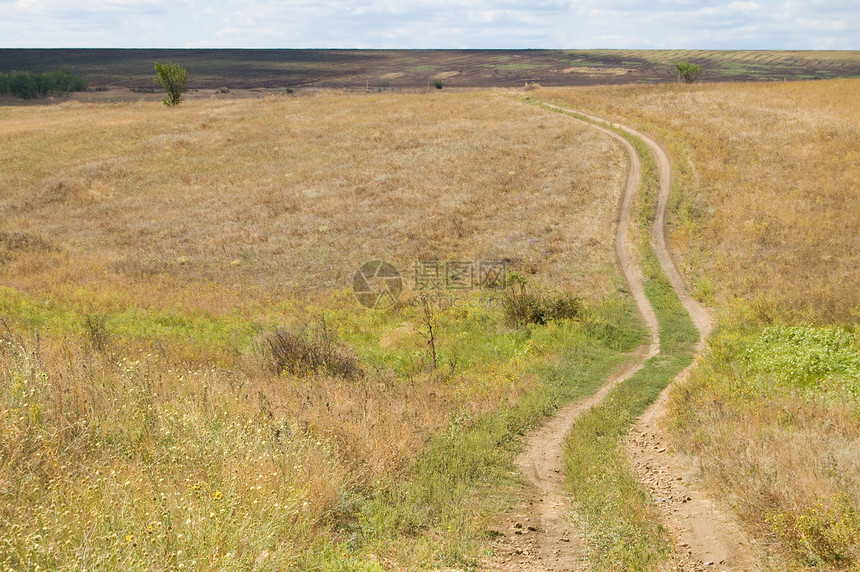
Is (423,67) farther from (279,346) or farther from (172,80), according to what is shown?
(279,346)

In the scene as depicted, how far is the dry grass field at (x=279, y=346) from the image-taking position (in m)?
4.67

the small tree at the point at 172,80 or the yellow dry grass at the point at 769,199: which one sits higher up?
the small tree at the point at 172,80

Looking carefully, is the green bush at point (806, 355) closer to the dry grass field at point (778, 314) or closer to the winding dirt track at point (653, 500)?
the dry grass field at point (778, 314)

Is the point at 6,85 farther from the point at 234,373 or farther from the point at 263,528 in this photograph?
the point at 263,528

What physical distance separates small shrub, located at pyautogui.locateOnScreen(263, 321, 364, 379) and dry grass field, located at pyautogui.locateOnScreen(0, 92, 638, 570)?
0.22ft

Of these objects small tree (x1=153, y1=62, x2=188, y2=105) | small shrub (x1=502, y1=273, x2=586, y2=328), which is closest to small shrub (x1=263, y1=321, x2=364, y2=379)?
small shrub (x1=502, y1=273, x2=586, y2=328)

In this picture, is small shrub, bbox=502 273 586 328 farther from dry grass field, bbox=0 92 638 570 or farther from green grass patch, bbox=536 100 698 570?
green grass patch, bbox=536 100 698 570

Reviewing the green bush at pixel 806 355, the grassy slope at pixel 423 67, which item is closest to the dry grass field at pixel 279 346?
the green bush at pixel 806 355

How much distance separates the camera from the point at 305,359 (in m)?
11.5

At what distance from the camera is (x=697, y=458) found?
7082 mm

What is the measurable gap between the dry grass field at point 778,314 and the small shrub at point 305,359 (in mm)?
6070

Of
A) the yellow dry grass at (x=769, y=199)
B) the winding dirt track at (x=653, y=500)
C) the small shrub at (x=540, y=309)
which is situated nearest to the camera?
the winding dirt track at (x=653, y=500)

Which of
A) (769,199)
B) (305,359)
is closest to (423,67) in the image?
(769,199)

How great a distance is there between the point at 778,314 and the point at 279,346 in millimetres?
10817
